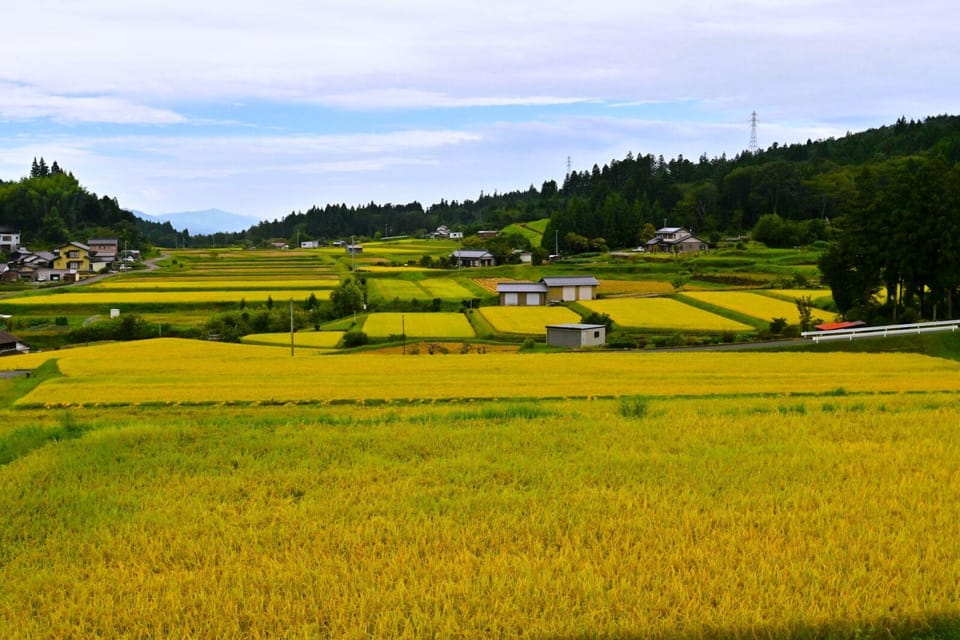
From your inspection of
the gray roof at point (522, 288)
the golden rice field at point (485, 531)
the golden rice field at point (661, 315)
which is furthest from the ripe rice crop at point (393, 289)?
the golden rice field at point (485, 531)

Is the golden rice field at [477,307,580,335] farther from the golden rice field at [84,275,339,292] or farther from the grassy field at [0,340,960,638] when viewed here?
the grassy field at [0,340,960,638]

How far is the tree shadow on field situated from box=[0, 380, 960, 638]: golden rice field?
0.06 feet

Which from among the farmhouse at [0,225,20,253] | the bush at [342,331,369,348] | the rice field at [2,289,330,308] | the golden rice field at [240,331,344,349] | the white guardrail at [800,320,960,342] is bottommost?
the golden rice field at [240,331,344,349]

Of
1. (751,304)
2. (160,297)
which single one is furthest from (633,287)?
(160,297)

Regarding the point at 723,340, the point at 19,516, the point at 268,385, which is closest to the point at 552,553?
the point at 19,516

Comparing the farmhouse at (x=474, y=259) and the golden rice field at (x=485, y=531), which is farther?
the farmhouse at (x=474, y=259)

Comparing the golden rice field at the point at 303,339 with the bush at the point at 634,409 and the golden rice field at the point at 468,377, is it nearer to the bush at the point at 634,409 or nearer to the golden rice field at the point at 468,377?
the golden rice field at the point at 468,377

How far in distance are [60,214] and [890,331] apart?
134100 mm

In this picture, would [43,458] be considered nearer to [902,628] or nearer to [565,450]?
[565,450]

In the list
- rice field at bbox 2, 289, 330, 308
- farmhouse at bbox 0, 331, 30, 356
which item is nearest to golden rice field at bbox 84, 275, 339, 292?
rice field at bbox 2, 289, 330, 308

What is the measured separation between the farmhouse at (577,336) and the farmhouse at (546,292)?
21.7 meters

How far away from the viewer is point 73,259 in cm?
9569

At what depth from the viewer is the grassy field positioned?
5727 mm

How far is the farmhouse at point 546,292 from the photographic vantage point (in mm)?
63594
